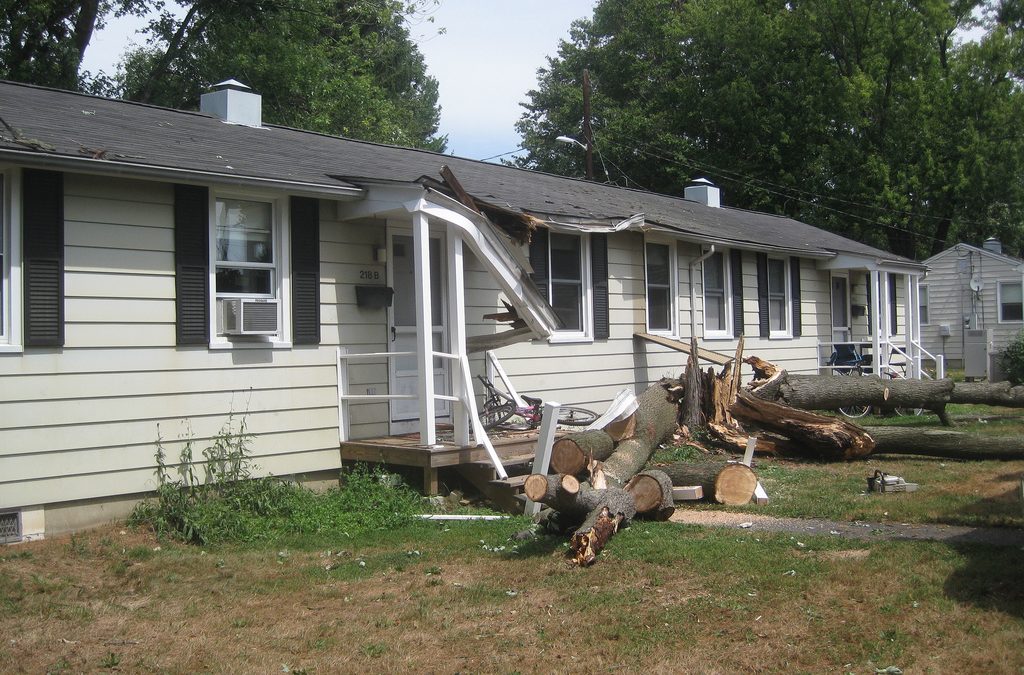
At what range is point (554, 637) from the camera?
551cm

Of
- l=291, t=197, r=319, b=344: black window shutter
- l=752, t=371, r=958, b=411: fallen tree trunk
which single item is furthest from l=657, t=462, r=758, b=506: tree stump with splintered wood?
l=752, t=371, r=958, b=411: fallen tree trunk

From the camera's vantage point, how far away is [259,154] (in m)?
9.88

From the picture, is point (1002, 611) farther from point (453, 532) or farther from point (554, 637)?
point (453, 532)

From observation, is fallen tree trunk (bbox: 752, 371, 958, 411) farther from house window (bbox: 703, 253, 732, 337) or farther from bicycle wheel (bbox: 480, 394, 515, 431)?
bicycle wheel (bbox: 480, 394, 515, 431)

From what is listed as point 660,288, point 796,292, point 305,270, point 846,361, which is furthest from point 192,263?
point 846,361

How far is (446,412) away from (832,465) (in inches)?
→ 189

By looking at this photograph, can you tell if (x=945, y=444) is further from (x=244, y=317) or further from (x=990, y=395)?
(x=244, y=317)

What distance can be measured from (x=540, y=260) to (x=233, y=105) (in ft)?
14.1

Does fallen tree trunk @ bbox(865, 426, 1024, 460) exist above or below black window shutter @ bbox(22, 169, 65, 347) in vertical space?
below

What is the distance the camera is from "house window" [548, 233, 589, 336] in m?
12.5

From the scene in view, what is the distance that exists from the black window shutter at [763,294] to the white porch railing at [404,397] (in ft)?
28.3

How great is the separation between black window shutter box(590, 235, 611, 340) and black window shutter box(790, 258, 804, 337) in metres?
6.16

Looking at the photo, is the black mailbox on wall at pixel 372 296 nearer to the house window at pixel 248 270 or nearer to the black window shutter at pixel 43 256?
the house window at pixel 248 270

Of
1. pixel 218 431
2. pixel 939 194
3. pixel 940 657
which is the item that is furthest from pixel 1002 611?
pixel 939 194
